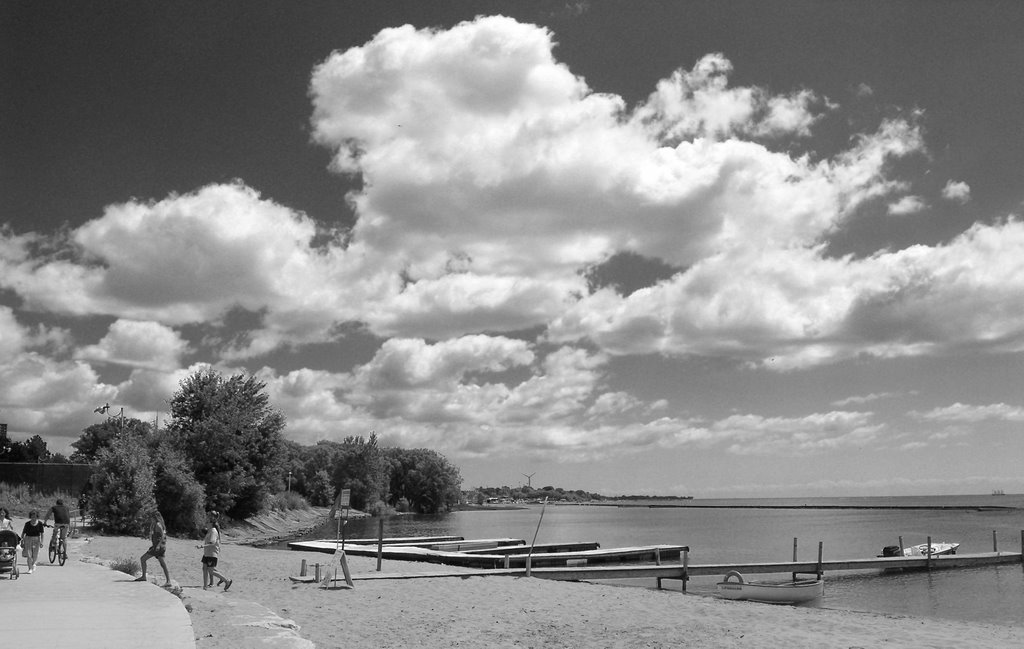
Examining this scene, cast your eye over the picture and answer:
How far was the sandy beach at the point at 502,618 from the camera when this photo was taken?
50.2 feet

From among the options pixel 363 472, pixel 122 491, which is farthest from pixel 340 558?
pixel 363 472

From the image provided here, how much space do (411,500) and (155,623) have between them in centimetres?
12934

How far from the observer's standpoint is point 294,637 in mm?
12797

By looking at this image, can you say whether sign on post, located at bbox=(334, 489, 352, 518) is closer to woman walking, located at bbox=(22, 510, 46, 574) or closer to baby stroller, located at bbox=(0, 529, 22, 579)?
woman walking, located at bbox=(22, 510, 46, 574)

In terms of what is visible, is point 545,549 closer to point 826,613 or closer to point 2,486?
point 826,613

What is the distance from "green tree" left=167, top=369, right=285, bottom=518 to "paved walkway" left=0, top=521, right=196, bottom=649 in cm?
3582

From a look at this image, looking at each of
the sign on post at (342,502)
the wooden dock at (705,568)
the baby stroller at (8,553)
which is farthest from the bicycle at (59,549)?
the wooden dock at (705,568)

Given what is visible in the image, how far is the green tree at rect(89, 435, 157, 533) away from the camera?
40625mm

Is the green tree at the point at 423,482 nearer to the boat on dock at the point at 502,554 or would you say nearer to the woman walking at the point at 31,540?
the boat on dock at the point at 502,554

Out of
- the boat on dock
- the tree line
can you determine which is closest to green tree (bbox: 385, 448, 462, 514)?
the tree line

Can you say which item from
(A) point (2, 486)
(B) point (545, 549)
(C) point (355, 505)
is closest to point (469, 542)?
(B) point (545, 549)

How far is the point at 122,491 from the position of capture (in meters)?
41.0

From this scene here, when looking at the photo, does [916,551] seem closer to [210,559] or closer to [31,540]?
[210,559]

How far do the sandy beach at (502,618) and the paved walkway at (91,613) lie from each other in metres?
0.63
